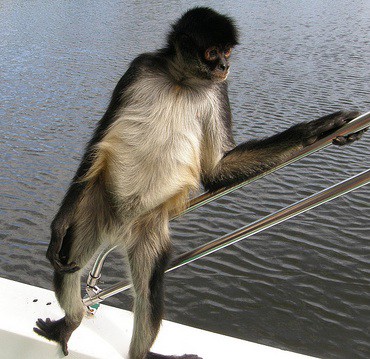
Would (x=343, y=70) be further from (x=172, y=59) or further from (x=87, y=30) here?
(x=172, y=59)

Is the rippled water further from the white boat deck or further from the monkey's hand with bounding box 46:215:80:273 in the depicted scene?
the white boat deck

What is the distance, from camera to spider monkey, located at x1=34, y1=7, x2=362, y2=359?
263cm


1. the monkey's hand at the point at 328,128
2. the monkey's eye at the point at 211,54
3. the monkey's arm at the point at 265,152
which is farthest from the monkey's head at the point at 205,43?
the monkey's hand at the point at 328,128

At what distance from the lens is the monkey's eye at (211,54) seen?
8.80 ft

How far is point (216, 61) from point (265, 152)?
0.49m

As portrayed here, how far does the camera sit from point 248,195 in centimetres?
779

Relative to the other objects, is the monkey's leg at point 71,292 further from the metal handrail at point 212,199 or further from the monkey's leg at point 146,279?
the monkey's leg at point 146,279

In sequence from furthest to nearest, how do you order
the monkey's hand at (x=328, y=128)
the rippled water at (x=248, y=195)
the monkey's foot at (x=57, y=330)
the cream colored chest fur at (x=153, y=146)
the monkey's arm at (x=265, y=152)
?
1. the rippled water at (x=248, y=195)
2. the monkey's foot at (x=57, y=330)
3. the cream colored chest fur at (x=153, y=146)
4. the monkey's arm at (x=265, y=152)
5. the monkey's hand at (x=328, y=128)

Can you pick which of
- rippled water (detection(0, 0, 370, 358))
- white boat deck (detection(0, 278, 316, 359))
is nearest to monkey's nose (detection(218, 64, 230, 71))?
rippled water (detection(0, 0, 370, 358))

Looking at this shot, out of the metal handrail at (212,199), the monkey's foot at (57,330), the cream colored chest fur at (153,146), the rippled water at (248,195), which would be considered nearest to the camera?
the metal handrail at (212,199)

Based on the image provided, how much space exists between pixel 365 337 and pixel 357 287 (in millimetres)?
724

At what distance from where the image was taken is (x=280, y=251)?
675 cm

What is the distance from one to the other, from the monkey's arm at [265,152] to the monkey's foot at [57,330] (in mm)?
979

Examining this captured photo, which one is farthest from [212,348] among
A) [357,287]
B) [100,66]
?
[100,66]
